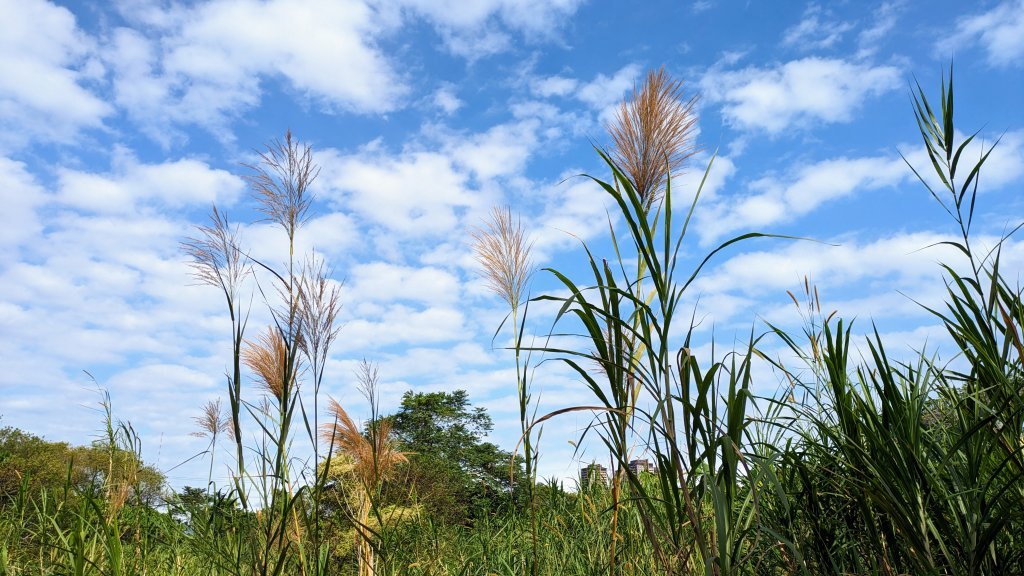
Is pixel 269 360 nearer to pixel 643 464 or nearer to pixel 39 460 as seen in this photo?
pixel 643 464

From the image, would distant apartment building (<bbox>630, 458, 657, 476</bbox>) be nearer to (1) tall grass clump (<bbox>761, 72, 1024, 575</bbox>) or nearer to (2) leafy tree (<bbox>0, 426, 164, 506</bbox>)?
(1) tall grass clump (<bbox>761, 72, 1024, 575</bbox>)

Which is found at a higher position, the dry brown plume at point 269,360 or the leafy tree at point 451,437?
the leafy tree at point 451,437

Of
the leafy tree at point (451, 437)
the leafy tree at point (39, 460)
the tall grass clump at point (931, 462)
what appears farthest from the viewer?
the leafy tree at point (451, 437)

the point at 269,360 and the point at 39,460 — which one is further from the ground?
the point at 39,460

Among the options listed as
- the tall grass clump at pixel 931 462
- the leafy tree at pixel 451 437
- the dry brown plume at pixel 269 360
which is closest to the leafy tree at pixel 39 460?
the leafy tree at pixel 451 437

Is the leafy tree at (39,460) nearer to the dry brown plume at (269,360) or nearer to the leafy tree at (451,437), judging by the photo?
the leafy tree at (451,437)

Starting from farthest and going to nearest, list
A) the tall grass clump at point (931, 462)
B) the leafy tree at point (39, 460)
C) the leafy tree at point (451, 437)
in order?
the leafy tree at point (451, 437) → the leafy tree at point (39, 460) → the tall grass clump at point (931, 462)

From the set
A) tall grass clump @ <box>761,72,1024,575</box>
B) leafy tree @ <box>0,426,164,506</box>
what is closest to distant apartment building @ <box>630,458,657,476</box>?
tall grass clump @ <box>761,72,1024,575</box>

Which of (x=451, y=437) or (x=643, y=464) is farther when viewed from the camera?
(x=451, y=437)

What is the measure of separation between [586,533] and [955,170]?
2862 mm

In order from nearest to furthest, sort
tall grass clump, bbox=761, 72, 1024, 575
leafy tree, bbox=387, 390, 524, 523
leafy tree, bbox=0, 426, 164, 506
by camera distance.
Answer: tall grass clump, bbox=761, 72, 1024, 575, leafy tree, bbox=0, 426, 164, 506, leafy tree, bbox=387, 390, 524, 523

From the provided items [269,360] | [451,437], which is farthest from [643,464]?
[451,437]

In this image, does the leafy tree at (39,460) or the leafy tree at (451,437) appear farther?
the leafy tree at (451,437)

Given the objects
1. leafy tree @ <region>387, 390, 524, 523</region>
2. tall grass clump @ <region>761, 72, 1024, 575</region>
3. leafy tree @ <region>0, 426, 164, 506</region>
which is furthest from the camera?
leafy tree @ <region>387, 390, 524, 523</region>
